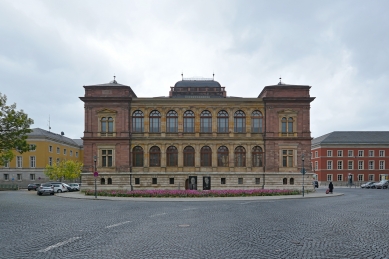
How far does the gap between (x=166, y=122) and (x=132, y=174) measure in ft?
29.2

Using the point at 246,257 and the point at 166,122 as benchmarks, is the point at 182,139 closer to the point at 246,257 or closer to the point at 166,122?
the point at 166,122

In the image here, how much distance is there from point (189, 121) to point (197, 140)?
3.03 meters

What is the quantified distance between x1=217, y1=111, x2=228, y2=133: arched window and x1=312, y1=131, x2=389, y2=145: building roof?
43.3 m

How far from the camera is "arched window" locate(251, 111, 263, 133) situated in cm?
4831

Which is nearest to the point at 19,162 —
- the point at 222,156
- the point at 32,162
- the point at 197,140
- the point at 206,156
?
the point at 32,162

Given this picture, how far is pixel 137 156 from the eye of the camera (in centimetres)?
4816

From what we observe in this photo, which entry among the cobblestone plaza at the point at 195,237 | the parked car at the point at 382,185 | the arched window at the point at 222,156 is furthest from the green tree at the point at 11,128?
the parked car at the point at 382,185

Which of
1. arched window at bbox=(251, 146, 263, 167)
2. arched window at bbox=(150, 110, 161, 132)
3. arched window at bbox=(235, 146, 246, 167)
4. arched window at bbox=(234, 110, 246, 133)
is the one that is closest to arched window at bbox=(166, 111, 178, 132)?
arched window at bbox=(150, 110, 161, 132)

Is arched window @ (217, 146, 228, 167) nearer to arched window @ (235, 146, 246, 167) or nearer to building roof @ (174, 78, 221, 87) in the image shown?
arched window @ (235, 146, 246, 167)

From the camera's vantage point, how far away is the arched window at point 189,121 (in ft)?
159

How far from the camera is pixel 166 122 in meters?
48.3

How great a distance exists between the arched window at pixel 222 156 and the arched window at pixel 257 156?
3.90 metres

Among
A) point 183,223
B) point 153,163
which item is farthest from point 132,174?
point 183,223

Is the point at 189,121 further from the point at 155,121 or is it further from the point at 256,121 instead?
the point at 256,121
